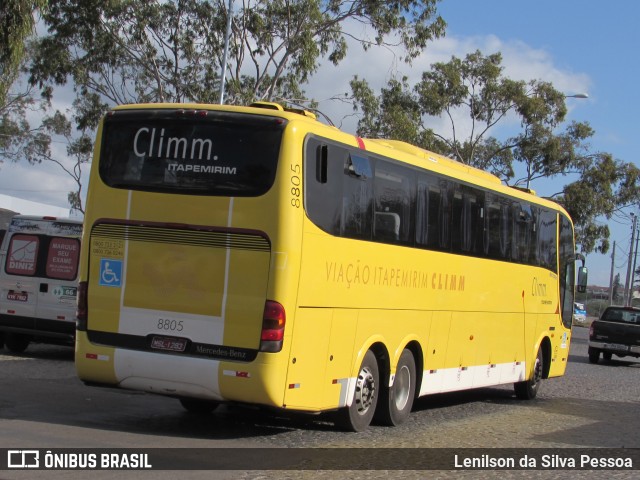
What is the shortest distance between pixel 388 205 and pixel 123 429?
4026 millimetres

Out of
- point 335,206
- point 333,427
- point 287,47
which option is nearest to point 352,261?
point 335,206

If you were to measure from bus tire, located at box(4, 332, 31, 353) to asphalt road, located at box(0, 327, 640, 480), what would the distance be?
0.78 m

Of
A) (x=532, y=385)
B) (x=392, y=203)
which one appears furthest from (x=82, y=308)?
(x=532, y=385)

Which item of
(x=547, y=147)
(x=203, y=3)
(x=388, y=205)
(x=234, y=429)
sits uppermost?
(x=203, y=3)

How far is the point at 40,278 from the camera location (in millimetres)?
15469

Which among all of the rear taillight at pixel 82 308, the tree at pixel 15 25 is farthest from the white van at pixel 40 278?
the rear taillight at pixel 82 308

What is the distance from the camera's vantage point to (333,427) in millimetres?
10359

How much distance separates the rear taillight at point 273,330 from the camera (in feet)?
27.8

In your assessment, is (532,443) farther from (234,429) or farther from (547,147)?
(547,147)

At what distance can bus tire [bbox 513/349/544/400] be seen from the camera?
15766 millimetres

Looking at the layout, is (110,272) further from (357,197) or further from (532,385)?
(532,385)

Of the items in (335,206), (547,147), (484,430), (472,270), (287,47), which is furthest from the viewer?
(547,147)

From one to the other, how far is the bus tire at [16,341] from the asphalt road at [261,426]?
2.57ft

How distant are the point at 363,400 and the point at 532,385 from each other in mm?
6804
